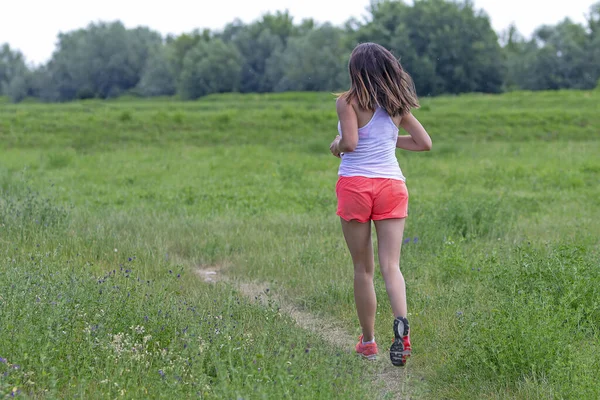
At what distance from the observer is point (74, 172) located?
51.7ft

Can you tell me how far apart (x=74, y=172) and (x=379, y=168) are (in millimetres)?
12577

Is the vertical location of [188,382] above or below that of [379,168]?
below

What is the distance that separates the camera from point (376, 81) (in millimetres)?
4453

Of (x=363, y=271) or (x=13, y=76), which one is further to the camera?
(x=13, y=76)

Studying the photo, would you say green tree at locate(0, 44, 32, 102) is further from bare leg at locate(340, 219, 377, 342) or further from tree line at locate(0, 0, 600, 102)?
bare leg at locate(340, 219, 377, 342)

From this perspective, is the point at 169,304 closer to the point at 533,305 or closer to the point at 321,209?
the point at 533,305

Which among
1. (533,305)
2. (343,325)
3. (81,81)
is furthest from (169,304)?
(81,81)

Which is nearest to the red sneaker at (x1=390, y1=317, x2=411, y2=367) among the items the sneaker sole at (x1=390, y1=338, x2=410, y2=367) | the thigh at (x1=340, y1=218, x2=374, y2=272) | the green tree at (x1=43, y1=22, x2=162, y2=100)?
the sneaker sole at (x1=390, y1=338, x2=410, y2=367)

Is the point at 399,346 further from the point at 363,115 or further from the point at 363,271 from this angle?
the point at 363,115

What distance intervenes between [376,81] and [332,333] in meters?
2.12

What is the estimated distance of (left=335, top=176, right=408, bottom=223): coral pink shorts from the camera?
4441 millimetres

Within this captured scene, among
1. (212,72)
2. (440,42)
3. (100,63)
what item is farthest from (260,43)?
(440,42)

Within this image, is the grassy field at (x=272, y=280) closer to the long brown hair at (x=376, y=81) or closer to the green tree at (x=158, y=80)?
the long brown hair at (x=376, y=81)

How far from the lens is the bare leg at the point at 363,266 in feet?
15.1
